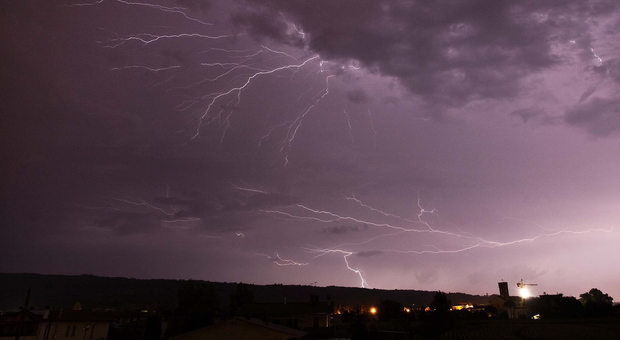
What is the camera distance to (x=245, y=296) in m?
57.7

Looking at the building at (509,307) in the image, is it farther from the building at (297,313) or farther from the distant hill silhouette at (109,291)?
the building at (297,313)

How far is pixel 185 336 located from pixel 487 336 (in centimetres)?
3019

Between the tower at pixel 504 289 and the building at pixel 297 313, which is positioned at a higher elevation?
the tower at pixel 504 289

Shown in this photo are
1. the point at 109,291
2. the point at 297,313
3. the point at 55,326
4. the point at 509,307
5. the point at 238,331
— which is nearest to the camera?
the point at 238,331

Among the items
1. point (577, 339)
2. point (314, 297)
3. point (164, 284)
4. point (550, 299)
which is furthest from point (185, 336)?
point (164, 284)

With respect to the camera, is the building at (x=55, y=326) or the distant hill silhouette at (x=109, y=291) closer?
the building at (x=55, y=326)

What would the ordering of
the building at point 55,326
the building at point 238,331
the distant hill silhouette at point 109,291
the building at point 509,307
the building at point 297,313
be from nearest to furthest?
the building at point 238,331 → the building at point 55,326 → the building at point 297,313 → the building at point 509,307 → the distant hill silhouette at point 109,291

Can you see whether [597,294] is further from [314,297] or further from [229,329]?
[229,329]

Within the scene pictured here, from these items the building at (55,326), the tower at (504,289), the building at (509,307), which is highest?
the tower at (504,289)

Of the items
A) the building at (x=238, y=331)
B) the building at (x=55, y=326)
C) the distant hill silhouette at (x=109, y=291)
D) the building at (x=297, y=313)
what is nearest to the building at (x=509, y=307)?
the distant hill silhouette at (x=109, y=291)

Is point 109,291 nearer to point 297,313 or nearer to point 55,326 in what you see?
point 55,326

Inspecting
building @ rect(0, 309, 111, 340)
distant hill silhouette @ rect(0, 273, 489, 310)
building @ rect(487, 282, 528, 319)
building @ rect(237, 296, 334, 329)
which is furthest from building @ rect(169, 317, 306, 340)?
distant hill silhouette @ rect(0, 273, 489, 310)

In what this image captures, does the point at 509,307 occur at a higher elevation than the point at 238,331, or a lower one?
higher

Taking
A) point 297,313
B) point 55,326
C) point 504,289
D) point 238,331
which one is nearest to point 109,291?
point 55,326
